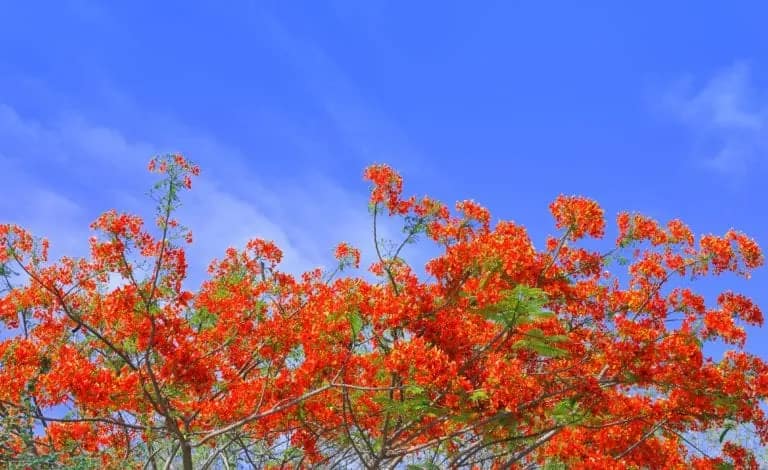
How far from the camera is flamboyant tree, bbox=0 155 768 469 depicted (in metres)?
7.45

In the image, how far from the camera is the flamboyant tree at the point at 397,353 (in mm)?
7445

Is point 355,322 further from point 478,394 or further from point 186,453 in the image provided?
point 186,453

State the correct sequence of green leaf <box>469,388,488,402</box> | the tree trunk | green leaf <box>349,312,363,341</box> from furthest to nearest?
the tree trunk → green leaf <box>349,312,363,341</box> → green leaf <box>469,388,488,402</box>

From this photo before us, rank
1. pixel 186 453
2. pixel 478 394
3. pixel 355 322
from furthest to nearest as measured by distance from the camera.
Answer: pixel 186 453 < pixel 355 322 < pixel 478 394

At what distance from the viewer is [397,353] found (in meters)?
6.92

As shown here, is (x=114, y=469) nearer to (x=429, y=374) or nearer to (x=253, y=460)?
(x=253, y=460)

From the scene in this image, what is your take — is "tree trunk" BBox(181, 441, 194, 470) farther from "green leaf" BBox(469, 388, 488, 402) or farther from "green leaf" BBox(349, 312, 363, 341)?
"green leaf" BBox(469, 388, 488, 402)

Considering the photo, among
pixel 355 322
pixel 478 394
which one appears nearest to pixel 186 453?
pixel 355 322

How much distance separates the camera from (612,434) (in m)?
10.1

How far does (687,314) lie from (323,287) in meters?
4.79

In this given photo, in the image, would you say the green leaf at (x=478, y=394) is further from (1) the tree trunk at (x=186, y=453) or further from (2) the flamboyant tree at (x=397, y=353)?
(1) the tree trunk at (x=186, y=453)

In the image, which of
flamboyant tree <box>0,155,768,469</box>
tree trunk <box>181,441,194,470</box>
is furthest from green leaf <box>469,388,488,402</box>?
tree trunk <box>181,441,194,470</box>

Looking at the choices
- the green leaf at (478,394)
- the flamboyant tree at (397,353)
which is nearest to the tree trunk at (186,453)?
the flamboyant tree at (397,353)

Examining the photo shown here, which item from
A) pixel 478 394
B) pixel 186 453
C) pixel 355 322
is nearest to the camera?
pixel 478 394
